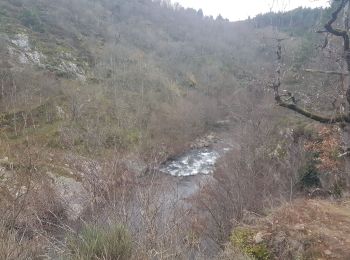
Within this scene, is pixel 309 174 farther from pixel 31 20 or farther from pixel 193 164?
pixel 31 20

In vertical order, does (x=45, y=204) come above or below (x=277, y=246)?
below

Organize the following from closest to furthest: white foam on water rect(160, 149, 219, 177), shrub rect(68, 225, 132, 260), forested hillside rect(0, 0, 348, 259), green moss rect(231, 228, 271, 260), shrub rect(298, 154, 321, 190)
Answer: shrub rect(68, 225, 132, 260), forested hillside rect(0, 0, 348, 259), green moss rect(231, 228, 271, 260), shrub rect(298, 154, 321, 190), white foam on water rect(160, 149, 219, 177)

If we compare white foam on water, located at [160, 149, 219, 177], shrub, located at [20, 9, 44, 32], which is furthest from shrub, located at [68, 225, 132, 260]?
shrub, located at [20, 9, 44, 32]

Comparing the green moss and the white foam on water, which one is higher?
the green moss

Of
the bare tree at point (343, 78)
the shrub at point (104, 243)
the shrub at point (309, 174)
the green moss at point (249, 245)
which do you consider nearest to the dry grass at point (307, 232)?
the green moss at point (249, 245)

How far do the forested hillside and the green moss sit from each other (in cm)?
3

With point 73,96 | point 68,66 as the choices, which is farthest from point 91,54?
point 73,96

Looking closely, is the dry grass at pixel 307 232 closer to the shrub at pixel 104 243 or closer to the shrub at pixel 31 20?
the shrub at pixel 104 243

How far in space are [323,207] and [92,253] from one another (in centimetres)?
466

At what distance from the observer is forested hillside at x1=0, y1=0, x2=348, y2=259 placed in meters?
5.30

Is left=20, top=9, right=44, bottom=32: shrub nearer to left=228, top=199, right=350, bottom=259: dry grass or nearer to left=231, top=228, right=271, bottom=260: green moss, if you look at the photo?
left=231, top=228, right=271, bottom=260: green moss

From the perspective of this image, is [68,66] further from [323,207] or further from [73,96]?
[323,207]

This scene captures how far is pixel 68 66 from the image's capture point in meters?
42.7

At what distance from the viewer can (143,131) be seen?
1359 inches
